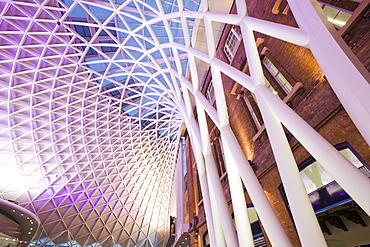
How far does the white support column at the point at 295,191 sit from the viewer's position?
4.21 metres

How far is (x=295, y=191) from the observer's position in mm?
4684

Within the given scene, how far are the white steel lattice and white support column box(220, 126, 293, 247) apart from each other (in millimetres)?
32

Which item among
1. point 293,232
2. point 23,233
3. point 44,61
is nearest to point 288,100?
point 293,232

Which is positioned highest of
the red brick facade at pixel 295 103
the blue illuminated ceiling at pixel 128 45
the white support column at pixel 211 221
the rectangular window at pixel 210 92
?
the blue illuminated ceiling at pixel 128 45

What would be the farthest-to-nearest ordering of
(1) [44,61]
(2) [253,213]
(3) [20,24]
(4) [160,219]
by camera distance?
1. (4) [160,219]
2. (1) [44,61]
3. (3) [20,24]
4. (2) [253,213]

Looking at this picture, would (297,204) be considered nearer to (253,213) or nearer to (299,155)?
(299,155)

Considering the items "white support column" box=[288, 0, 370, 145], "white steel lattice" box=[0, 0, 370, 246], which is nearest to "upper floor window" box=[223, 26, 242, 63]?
"white steel lattice" box=[0, 0, 370, 246]

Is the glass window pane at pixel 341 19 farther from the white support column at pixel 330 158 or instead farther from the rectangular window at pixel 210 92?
the rectangular window at pixel 210 92

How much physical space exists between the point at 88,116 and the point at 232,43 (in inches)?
954

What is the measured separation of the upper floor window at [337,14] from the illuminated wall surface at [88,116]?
8.80 metres

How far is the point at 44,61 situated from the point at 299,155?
27465mm

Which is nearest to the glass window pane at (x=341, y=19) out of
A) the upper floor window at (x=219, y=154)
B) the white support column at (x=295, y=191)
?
the white support column at (x=295, y=191)

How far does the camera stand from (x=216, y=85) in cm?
959

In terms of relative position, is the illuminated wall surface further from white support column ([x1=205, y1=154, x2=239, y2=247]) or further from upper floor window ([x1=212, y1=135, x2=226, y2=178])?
white support column ([x1=205, y1=154, x2=239, y2=247])
